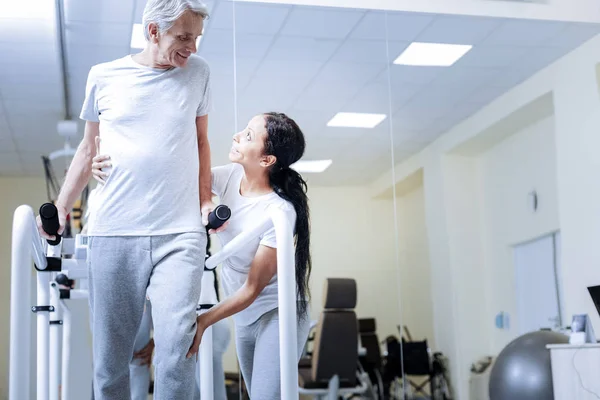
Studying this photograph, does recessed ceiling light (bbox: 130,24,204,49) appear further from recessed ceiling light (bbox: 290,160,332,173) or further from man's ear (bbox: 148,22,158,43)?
man's ear (bbox: 148,22,158,43)

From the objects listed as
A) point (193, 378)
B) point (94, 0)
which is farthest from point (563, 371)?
point (94, 0)

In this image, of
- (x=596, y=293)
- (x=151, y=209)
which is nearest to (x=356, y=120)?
(x=596, y=293)

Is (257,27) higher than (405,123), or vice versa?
(257,27)

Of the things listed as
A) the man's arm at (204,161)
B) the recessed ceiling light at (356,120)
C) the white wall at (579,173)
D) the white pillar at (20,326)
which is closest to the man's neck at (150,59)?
the man's arm at (204,161)

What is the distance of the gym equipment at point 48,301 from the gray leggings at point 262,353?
0.13m

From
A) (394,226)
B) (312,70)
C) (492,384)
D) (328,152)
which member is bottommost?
(492,384)

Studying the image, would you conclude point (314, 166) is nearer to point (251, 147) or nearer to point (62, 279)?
point (62, 279)

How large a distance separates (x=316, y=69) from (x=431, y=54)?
757 millimetres

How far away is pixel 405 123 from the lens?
517 centimetres

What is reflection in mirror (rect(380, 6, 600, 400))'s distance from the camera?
504cm

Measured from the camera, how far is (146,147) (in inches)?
65.9

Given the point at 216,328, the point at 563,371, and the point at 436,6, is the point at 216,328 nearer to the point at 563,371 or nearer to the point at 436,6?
the point at 563,371

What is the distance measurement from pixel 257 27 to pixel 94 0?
3.07 ft

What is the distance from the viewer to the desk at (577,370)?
3715 mm
